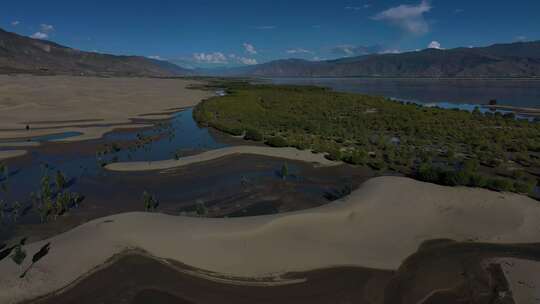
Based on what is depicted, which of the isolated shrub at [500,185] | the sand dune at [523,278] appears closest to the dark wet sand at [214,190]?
the isolated shrub at [500,185]

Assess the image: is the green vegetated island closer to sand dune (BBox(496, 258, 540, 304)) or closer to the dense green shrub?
the dense green shrub

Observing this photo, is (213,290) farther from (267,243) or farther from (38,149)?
(38,149)

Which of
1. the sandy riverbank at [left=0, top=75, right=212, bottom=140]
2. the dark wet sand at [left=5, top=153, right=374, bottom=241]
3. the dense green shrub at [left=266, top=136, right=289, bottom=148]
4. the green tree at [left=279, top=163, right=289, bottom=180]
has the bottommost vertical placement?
the dark wet sand at [left=5, top=153, right=374, bottom=241]

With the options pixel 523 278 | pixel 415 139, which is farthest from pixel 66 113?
pixel 523 278

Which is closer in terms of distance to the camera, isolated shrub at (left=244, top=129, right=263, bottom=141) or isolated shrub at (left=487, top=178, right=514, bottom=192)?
isolated shrub at (left=487, top=178, right=514, bottom=192)

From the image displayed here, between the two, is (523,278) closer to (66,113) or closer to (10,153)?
(10,153)

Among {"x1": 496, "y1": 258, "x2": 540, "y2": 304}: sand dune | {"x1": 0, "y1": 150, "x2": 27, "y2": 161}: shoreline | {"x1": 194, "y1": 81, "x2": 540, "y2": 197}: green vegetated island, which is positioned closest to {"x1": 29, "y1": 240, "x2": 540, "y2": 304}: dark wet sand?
{"x1": 496, "y1": 258, "x2": 540, "y2": 304}: sand dune
